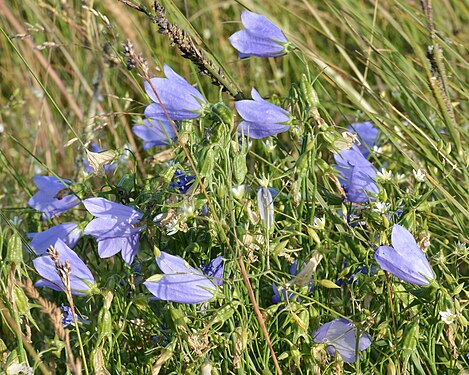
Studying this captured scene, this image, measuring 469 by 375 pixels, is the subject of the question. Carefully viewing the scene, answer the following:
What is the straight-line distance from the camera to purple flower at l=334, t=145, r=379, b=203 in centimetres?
141

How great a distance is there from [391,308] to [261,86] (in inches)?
66.4

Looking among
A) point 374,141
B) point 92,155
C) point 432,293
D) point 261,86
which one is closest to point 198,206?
point 92,155

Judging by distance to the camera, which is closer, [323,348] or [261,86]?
[323,348]

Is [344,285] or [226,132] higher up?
[226,132]

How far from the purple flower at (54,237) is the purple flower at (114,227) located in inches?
3.6

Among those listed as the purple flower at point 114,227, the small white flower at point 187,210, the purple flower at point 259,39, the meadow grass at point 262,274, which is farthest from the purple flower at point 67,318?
the purple flower at point 259,39

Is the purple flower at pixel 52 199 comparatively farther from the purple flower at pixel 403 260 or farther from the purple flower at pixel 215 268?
the purple flower at pixel 403 260

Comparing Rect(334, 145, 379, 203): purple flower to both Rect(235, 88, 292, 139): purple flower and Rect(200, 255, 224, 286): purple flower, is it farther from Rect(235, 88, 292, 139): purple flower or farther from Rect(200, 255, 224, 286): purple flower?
Rect(200, 255, 224, 286): purple flower

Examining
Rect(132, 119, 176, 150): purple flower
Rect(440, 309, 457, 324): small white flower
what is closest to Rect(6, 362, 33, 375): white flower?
Rect(440, 309, 457, 324): small white flower

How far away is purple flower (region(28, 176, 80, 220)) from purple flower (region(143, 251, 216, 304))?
0.37 m

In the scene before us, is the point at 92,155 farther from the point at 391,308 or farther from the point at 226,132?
the point at 391,308

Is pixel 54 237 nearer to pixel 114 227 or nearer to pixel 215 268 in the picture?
pixel 114 227

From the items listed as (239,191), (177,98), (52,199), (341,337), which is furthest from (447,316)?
(52,199)

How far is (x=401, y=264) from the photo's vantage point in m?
1.20
